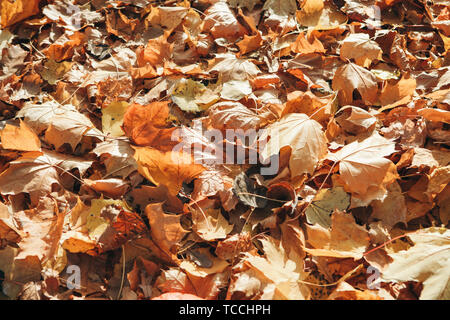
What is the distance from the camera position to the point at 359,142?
1.57 meters

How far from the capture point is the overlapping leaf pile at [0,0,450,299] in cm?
131

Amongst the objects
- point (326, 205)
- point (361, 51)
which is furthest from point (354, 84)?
point (326, 205)

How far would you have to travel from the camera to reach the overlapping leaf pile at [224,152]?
1.31 metres

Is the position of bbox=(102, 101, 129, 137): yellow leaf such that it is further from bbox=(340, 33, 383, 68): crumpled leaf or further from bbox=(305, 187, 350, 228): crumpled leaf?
bbox=(340, 33, 383, 68): crumpled leaf

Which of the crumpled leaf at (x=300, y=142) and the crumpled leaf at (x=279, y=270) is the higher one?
the crumpled leaf at (x=300, y=142)

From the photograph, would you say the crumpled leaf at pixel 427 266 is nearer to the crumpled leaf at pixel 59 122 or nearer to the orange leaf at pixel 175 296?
the orange leaf at pixel 175 296

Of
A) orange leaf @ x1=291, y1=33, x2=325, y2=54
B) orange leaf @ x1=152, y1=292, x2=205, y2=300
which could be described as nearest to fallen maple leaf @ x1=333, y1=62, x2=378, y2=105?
orange leaf @ x1=291, y1=33, x2=325, y2=54

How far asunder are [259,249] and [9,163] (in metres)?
1.14

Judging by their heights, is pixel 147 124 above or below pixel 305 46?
below

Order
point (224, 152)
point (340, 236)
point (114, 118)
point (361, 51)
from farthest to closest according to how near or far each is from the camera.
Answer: point (361, 51), point (114, 118), point (224, 152), point (340, 236)

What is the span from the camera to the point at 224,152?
5.24 feet

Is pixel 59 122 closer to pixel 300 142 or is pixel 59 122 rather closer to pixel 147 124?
pixel 147 124

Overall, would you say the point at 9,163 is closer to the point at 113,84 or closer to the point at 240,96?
the point at 113,84

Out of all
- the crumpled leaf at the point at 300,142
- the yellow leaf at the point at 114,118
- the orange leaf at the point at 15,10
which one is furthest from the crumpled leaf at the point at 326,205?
the orange leaf at the point at 15,10
